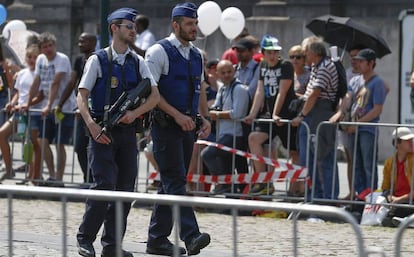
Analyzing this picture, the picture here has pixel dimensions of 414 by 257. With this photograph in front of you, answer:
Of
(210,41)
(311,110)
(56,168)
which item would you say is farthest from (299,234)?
(210,41)

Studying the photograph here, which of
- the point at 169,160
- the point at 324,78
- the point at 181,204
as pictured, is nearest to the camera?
the point at 181,204

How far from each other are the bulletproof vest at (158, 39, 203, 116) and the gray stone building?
6436mm

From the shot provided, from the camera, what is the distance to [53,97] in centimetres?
1459

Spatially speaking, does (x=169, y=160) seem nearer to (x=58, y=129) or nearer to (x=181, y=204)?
(x=181, y=204)

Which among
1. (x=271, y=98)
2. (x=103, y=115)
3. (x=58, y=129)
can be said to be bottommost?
(x=58, y=129)

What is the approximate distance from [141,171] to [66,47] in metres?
5.82

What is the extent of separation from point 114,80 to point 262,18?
1110cm

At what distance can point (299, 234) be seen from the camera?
6.30 m

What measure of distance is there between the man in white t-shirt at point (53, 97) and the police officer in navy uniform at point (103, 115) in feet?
17.8

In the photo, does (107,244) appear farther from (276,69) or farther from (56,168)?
(56,168)

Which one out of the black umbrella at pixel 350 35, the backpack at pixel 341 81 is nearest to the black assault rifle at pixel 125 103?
the backpack at pixel 341 81

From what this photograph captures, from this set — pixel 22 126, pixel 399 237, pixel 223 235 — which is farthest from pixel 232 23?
pixel 399 237

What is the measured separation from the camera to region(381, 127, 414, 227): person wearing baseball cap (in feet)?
39.5

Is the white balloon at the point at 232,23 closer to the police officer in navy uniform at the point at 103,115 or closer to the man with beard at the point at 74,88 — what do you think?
the man with beard at the point at 74,88
